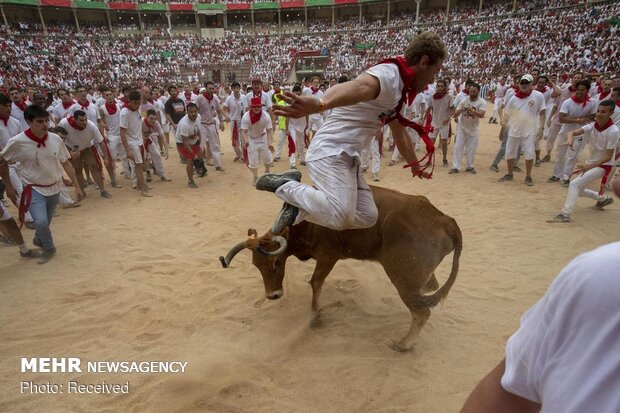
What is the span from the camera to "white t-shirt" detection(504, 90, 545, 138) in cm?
865

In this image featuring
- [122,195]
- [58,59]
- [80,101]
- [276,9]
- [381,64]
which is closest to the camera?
[381,64]

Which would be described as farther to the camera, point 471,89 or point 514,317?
point 471,89

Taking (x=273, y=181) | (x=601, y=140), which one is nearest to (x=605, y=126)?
(x=601, y=140)

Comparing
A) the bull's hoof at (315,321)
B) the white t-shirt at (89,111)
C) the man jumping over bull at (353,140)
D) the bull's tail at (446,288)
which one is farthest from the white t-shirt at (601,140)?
the white t-shirt at (89,111)

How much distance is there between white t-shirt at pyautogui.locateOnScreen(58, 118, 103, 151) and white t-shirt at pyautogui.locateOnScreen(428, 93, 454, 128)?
30.6 ft

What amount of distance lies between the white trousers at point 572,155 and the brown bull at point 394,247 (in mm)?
6911

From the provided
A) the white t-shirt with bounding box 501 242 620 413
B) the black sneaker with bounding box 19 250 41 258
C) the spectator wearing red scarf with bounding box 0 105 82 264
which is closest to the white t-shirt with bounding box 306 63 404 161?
the white t-shirt with bounding box 501 242 620 413

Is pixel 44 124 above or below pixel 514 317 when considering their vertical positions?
above

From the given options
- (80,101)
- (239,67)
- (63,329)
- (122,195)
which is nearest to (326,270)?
(63,329)

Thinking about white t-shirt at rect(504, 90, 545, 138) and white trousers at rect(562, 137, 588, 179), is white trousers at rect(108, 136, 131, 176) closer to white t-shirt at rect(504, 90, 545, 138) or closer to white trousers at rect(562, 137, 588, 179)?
white t-shirt at rect(504, 90, 545, 138)

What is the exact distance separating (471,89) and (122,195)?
988 cm

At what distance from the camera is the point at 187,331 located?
13.3 feet

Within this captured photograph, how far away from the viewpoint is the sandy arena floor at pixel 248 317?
3.19 metres

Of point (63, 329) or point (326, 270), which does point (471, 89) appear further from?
point (63, 329)
